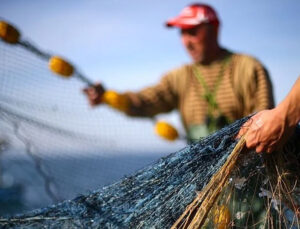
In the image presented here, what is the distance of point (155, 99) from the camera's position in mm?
3637

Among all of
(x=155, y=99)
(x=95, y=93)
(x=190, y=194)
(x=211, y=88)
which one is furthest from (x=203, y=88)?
(x=190, y=194)

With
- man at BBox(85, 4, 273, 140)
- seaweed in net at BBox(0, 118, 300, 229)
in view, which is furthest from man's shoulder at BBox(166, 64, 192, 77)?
seaweed in net at BBox(0, 118, 300, 229)

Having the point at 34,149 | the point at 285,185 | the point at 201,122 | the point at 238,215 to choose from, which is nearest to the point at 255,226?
the point at 238,215

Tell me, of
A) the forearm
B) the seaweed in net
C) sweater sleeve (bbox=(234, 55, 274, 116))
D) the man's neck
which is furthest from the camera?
the man's neck

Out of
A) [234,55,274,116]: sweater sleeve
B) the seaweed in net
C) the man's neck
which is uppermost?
the man's neck

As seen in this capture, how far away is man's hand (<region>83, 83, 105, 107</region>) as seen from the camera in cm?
361

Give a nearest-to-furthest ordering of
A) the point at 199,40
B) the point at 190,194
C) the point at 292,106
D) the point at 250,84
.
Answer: the point at 292,106 → the point at 190,194 → the point at 250,84 → the point at 199,40

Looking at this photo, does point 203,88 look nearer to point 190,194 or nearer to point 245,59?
point 245,59

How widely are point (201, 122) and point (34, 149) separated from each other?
1165 millimetres

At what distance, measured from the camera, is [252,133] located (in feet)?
6.95

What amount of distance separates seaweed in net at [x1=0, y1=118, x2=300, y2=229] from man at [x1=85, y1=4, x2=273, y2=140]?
94 centimetres

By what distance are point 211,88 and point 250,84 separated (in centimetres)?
27

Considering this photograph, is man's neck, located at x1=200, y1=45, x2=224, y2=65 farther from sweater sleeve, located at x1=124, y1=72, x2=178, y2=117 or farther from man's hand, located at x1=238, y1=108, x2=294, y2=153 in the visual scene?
man's hand, located at x1=238, y1=108, x2=294, y2=153

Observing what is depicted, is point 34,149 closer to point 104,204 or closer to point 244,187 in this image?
point 104,204
